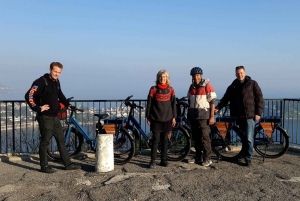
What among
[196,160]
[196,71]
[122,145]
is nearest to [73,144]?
A: [122,145]

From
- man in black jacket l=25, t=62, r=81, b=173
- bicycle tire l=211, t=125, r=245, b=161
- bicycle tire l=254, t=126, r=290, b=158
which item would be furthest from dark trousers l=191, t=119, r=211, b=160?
man in black jacket l=25, t=62, r=81, b=173

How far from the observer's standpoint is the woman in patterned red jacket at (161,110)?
634cm

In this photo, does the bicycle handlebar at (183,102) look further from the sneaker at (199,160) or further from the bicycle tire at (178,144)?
the sneaker at (199,160)

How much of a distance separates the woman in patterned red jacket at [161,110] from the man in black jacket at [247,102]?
1.33 m

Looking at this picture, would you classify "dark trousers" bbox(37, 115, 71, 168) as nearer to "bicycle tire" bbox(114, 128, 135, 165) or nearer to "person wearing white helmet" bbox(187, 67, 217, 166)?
"bicycle tire" bbox(114, 128, 135, 165)

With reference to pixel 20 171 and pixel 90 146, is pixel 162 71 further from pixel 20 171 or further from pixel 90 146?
pixel 20 171

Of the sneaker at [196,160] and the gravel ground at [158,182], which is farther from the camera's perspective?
the sneaker at [196,160]

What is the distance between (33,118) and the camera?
27.3 feet

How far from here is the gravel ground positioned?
4.85 metres

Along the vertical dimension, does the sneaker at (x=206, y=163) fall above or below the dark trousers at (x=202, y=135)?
below

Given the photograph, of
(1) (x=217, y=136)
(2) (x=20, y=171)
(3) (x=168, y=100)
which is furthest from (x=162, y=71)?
(2) (x=20, y=171)

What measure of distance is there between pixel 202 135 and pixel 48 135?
3042mm

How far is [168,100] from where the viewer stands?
639cm

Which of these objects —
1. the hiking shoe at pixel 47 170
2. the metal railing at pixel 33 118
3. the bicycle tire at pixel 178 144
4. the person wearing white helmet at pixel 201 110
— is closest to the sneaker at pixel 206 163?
the person wearing white helmet at pixel 201 110
